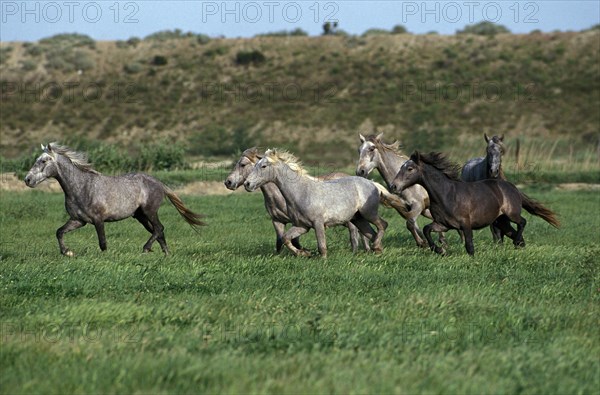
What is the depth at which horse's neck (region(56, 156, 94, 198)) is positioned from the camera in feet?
49.2

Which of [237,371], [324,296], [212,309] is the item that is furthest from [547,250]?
[237,371]

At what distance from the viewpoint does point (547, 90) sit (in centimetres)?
6384

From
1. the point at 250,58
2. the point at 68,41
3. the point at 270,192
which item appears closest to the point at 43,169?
the point at 270,192

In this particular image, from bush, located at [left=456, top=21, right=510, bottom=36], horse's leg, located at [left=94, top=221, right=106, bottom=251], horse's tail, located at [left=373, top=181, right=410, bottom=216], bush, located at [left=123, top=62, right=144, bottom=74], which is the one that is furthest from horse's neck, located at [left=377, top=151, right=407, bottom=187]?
bush, located at [left=456, top=21, right=510, bottom=36]

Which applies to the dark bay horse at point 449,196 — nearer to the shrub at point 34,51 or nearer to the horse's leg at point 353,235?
the horse's leg at point 353,235

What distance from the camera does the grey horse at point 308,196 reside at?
14.0m

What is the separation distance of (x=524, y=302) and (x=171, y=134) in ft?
170

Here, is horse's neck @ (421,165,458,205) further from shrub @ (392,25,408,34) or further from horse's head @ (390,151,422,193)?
shrub @ (392,25,408,34)

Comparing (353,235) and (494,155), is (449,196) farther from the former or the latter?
(494,155)

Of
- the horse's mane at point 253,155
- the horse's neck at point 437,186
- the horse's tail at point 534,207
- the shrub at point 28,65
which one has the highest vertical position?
the shrub at point 28,65

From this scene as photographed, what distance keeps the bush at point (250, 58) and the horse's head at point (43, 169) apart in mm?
58386

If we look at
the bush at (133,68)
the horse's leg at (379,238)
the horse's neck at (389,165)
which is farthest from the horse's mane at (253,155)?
the bush at (133,68)

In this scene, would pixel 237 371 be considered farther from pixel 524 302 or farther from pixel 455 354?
pixel 524 302

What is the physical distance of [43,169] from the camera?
1499 cm
